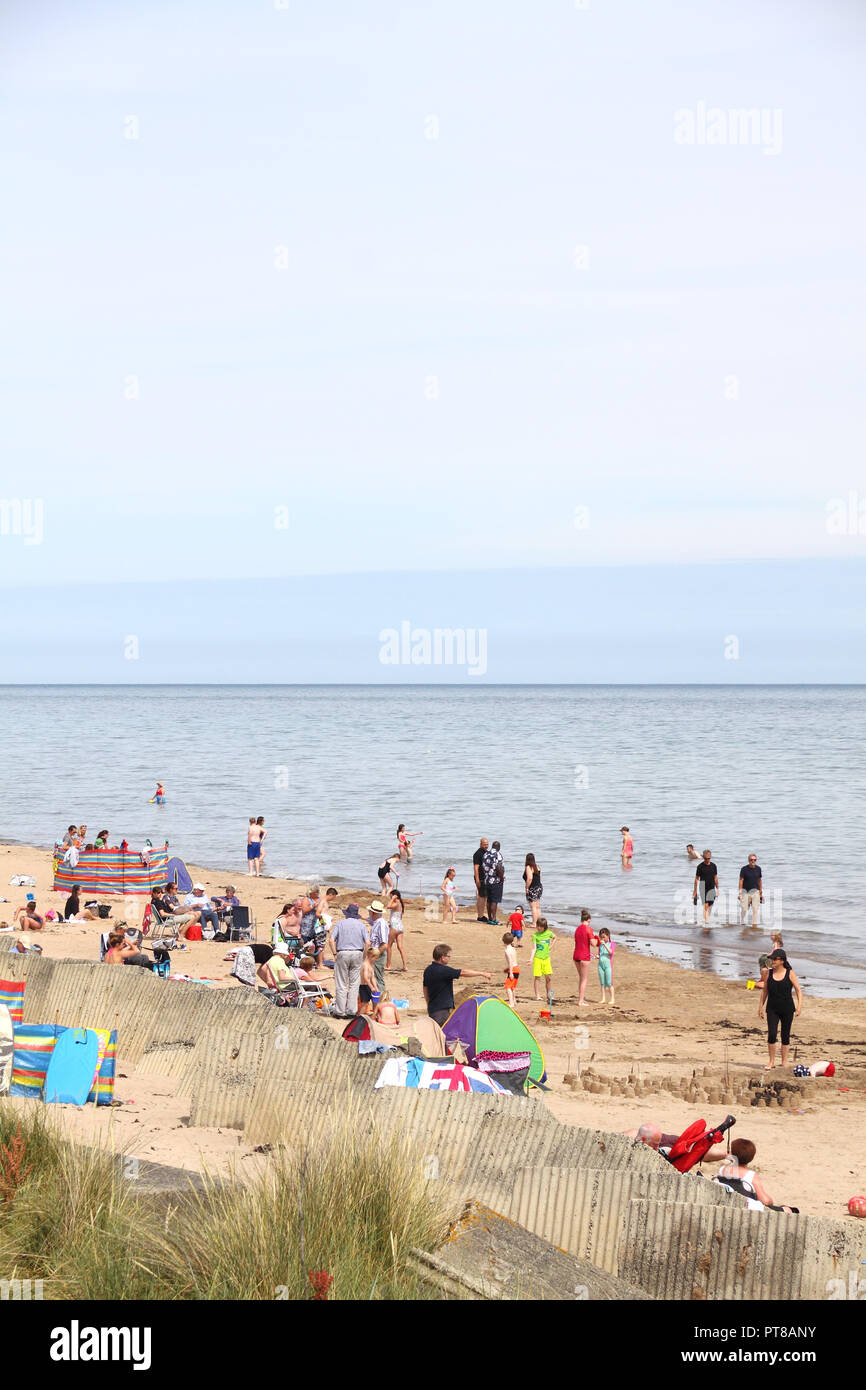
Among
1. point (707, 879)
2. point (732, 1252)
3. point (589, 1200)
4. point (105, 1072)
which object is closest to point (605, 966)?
point (707, 879)

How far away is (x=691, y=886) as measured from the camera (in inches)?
1170

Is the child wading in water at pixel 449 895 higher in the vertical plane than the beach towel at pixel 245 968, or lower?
lower

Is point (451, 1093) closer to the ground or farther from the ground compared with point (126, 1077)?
farther from the ground

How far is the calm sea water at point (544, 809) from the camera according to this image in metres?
26.8

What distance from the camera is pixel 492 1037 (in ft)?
37.4

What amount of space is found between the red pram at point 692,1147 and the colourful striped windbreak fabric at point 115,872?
57.1 ft

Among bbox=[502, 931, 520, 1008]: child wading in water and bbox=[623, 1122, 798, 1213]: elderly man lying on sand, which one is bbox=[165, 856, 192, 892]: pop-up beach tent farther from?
bbox=[623, 1122, 798, 1213]: elderly man lying on sand

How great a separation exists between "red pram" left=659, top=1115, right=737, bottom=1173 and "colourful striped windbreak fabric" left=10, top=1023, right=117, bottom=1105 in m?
4.19

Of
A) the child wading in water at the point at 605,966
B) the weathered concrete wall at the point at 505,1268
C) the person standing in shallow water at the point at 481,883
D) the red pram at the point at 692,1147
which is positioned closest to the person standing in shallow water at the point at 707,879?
the person standing in shallow water at the point at 481,883

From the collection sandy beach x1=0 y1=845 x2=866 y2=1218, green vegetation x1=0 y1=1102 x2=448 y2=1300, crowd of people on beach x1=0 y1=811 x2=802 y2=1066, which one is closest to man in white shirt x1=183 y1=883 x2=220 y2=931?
crowd of people on beach x1=0 y1=811 x2=802 y2=1066

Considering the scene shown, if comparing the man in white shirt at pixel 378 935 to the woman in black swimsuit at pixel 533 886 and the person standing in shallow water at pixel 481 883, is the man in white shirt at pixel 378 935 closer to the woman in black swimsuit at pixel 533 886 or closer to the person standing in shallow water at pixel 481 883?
the woman in black swimsuit at pixel 533 886
